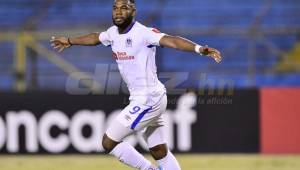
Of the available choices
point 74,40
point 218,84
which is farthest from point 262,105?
point 74,40

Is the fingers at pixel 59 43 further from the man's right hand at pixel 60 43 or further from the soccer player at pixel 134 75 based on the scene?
the soccer player at pixel 134 75

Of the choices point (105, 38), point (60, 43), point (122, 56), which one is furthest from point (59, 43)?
point (122, 56)

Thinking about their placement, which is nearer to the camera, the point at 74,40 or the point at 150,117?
the point at 150,117

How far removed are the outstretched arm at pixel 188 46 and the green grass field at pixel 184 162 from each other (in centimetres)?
398

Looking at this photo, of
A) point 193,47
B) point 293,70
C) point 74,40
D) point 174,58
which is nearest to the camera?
point 193,47

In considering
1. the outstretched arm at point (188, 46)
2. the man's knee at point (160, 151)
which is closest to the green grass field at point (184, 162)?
the man's knee at point (160, 151)

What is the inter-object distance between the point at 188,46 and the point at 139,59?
0.70 m

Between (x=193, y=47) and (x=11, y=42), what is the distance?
10930 mm

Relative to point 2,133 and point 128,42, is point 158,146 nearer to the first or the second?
point 128,42

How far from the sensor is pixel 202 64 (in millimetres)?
18281

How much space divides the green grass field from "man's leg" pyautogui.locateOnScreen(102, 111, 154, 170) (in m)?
3.10

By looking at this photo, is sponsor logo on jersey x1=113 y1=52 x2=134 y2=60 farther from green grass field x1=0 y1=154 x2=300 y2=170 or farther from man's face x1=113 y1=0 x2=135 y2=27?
green grass field x1=0 y1=154 x2=300 y2=170

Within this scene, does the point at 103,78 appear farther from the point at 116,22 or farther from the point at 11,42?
the point at 116,22

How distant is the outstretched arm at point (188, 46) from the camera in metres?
8.33
